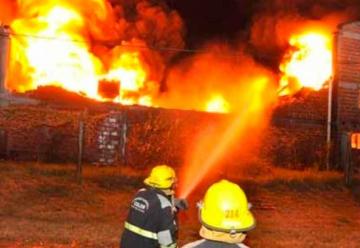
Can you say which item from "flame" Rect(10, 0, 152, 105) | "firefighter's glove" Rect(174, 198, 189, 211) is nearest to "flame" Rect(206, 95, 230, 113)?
"flame" Rect(10, 0, 152, 105)

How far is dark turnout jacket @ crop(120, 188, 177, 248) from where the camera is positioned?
16.7ft

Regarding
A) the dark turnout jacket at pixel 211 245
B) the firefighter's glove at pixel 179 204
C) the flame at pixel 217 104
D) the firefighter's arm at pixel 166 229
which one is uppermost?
the flame at pixel 217 104

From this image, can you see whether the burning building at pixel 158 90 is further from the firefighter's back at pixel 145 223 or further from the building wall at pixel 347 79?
the firefighter's back at pixel 145 223

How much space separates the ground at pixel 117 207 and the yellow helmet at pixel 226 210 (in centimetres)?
677

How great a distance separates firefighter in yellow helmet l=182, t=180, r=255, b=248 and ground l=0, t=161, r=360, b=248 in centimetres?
678

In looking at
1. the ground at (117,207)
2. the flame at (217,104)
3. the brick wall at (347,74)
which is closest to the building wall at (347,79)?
the brick wall at (347,74)

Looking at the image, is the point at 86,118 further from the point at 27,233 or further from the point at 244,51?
the point at 244,51

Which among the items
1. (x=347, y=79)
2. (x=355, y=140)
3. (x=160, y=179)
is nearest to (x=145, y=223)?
(x=160, y=179)

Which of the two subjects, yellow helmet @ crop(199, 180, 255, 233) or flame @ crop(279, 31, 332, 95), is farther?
flame @ crop(279, 31, 332, 95)

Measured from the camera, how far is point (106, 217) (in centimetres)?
1195

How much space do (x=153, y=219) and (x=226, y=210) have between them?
2.38 meters

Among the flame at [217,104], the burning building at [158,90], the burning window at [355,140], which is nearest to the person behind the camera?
the burning building at [158,90]

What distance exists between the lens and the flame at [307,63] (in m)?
22.5

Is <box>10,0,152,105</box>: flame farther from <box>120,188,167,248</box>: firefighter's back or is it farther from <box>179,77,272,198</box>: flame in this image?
<box>120,188,167,248</box>: firefighter's back
